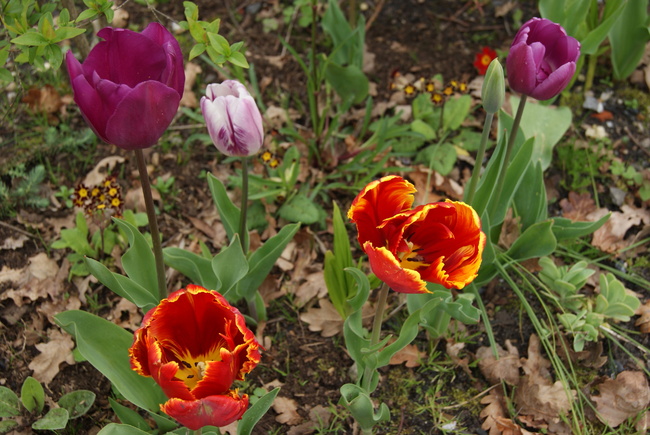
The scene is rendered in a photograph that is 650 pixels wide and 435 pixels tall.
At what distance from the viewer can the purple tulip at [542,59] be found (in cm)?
184

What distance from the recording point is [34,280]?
101 inches

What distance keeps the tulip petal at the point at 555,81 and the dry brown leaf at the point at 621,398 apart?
43.6 inches

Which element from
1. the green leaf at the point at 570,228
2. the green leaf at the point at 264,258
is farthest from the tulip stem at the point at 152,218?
the green leaf at the point at 570,228

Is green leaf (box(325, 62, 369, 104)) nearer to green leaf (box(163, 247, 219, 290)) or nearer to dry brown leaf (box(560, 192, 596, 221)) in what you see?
dry brown leaf (box(560, 192, 596, 221))

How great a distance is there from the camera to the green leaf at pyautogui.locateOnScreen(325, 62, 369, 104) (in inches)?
118

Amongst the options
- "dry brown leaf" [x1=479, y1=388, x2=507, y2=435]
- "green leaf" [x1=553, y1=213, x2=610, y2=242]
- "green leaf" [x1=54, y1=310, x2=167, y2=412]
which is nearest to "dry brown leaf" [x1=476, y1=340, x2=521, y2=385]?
"dry brown leaf" [x1=479, y1=388, x2=507, y2=435]

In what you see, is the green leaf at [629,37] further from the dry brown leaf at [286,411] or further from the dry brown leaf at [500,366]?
the dry brown leaf at [286,411]

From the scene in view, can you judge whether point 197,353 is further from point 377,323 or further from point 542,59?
point 542,59

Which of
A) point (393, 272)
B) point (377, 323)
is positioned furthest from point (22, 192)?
point (393, 272)

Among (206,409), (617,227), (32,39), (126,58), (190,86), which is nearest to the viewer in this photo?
(206,409)

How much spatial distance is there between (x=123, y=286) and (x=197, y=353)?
13.7 inches

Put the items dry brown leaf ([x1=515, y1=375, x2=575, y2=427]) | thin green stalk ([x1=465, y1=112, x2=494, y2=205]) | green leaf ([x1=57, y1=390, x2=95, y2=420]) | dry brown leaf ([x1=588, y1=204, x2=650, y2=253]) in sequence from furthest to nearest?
1. dry brown leaf ([x1=588, y1=204, x2=650, y2=253])
2. dry brown leaf ([x1=515, y1=375, x2=575, y2=427])
3. green leaf ([x1=57, y1=390, x2=95, y2=420])
4. thin green stalk ([x1=465, y1=112, x2=494, y2=205])

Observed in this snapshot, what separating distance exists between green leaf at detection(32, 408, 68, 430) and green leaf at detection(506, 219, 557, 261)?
1.63m

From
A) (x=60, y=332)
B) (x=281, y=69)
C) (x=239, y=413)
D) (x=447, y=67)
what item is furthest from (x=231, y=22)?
(x=239, y=413)
